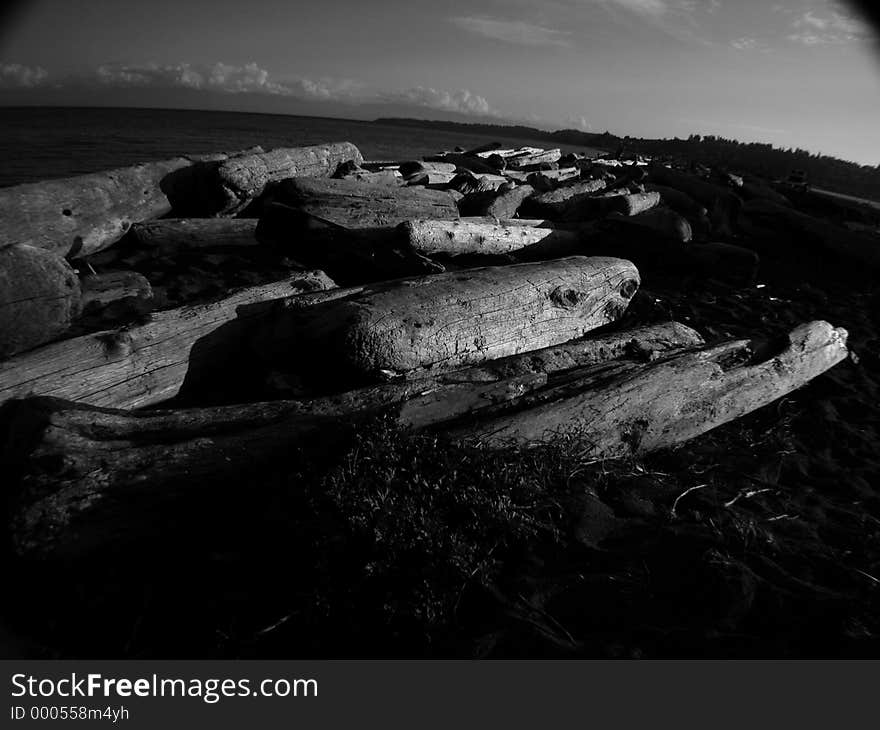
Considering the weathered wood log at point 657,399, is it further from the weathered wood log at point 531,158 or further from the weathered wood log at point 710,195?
the weathered wood log at point 531,158

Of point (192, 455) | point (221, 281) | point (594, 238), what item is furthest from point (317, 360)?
point (594, 238)

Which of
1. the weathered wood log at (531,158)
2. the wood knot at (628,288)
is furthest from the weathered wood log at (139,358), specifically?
the weathered wood log at (531,158)

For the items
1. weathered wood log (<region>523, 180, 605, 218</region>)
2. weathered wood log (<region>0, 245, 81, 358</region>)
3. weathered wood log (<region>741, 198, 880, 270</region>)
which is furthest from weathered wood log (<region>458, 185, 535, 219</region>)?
weathered wood log (<region>0, 245, 81, 358</region>)

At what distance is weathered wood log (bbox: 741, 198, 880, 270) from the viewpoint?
1106 centimetres

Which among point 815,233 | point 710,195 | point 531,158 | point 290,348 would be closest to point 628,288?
point 290,348

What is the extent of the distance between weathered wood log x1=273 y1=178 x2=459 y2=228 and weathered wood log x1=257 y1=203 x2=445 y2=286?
0.20m

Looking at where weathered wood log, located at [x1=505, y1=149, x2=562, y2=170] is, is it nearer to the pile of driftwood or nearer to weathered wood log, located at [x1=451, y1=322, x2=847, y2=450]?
the pile of driftwood

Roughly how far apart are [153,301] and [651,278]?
25.1 ft

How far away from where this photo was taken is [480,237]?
7875 millimetres

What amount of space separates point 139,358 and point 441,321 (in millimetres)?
2573

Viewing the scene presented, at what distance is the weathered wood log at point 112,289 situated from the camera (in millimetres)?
5645

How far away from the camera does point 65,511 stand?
2.92m

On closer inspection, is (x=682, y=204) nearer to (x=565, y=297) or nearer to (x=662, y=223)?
(x=662, y=223)

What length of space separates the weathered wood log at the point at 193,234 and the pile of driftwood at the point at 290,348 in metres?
0.03
